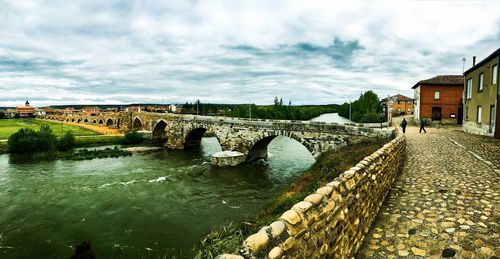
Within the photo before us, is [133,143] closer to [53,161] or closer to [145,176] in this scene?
Answer: [53,161]

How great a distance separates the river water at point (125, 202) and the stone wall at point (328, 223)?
5.55 metres

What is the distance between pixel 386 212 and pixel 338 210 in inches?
110

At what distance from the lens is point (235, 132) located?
3062cm

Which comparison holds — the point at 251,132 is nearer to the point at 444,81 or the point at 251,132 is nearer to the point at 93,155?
the point at 93,155

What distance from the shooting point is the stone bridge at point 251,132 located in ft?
72.8

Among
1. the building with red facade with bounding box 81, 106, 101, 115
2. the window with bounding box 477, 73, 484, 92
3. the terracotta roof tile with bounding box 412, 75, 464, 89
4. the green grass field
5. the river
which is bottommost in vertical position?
the river

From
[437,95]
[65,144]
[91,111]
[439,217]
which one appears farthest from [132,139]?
[91,111]

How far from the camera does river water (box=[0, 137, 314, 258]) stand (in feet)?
41.4

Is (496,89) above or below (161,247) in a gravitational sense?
above

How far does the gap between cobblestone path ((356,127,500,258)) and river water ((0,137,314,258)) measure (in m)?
5.82

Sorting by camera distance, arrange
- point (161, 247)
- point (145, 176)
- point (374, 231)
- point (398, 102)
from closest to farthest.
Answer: point (374, 231) < point (161, 247) < point (145, 176) < point (398, 102)

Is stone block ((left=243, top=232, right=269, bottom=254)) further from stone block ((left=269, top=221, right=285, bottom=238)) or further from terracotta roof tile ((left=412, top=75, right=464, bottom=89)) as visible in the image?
terracotta roof tile ((left=412, top=75, right=464, bottom=89))

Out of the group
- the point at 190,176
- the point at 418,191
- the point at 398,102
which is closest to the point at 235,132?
the point at 190,176

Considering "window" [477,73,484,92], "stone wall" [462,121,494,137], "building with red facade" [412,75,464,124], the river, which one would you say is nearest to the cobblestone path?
the river
